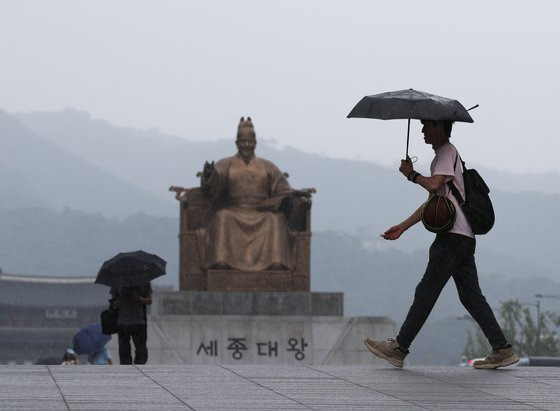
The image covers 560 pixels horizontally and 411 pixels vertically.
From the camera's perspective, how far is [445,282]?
328 inches

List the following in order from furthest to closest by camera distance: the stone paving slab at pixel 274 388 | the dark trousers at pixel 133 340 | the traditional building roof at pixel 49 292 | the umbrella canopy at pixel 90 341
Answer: the traditional building roof at pixel 49 292, the umbrella canopy at pixel 90 341, the dark trousers at pixel 133 340, the stone paving slab at pixel 274 388

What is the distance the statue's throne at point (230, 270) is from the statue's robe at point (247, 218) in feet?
0.29

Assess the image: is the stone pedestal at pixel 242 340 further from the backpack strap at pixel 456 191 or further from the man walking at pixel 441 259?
the backpack strap at pixel 456 191

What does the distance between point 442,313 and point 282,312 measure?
12504 centimetres

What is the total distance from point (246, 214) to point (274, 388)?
11.2 meters

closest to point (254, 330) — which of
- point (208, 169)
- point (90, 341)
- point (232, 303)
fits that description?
point (232, 303)

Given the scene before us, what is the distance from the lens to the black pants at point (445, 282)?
829 centimetres

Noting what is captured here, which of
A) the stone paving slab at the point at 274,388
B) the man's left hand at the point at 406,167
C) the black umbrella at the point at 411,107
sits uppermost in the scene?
the black umbrella at the point at 411,107

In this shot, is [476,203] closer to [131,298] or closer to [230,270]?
[131,298]

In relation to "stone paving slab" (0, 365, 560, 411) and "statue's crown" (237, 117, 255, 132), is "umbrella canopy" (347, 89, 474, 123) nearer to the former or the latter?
"stone paving slab" (0, 365, 560, 411)

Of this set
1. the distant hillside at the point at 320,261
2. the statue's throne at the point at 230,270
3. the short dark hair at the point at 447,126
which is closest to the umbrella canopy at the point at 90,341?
the statue's throne at the point at 230,270

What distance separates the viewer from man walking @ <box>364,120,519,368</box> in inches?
324

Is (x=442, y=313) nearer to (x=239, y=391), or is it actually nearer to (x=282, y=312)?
(x=282, y=312)

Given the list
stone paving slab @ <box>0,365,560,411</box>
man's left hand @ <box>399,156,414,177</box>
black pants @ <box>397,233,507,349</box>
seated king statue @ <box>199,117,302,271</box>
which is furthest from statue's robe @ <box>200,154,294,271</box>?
man's left hand @ <box>399,156,414,177</box>
